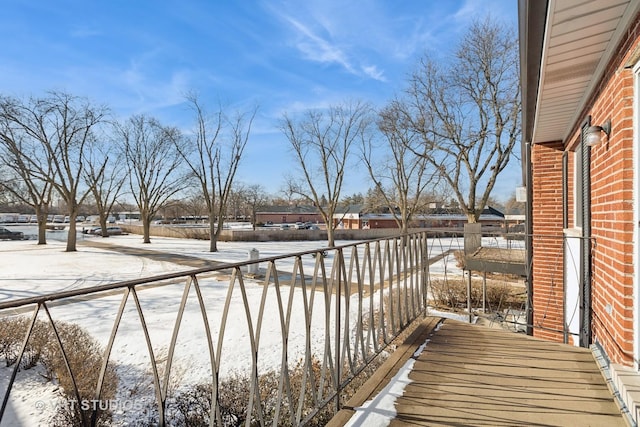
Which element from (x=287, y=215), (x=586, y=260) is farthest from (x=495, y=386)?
(x=287, y=215)

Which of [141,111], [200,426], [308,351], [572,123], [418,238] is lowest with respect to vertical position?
[200,426]

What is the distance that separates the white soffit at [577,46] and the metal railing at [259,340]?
175cm

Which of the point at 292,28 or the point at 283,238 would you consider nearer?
the point at 292,28

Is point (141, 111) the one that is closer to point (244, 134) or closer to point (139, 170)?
point (139, 170)

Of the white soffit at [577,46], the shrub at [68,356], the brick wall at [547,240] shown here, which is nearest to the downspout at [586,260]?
the white soffit at [577,46]

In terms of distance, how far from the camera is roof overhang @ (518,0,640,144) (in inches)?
73.7

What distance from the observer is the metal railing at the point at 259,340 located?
176cm

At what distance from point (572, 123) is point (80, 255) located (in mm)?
17852

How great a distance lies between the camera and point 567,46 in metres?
2.27

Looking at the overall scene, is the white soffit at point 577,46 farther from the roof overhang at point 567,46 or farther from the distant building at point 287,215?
the distant building at point 287,215

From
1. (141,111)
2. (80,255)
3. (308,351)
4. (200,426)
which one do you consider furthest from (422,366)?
(141,111)

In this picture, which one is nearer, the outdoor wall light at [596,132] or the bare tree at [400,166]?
the outdoor wall light at [596,132]

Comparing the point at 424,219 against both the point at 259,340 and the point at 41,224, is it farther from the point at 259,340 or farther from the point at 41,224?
the point at 259,340

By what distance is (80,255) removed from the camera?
50.0 ft
